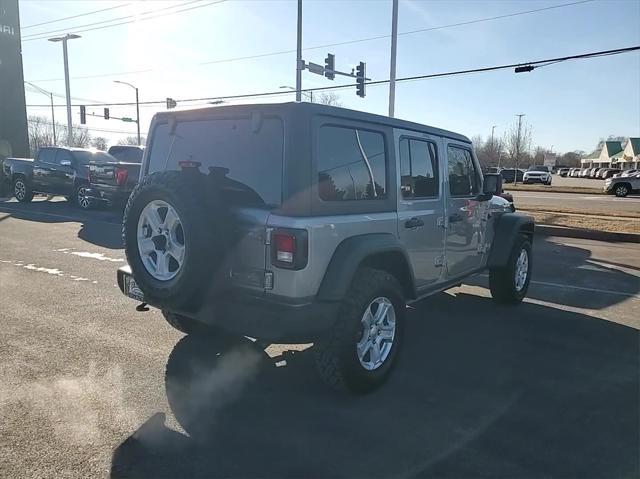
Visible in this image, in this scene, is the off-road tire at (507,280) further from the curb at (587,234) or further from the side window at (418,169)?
the curb at (587,234)

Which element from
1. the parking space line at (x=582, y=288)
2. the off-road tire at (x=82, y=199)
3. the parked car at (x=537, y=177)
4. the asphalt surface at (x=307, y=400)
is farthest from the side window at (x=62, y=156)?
the parked car at (x=537, y=177)

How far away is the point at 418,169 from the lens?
4379mm

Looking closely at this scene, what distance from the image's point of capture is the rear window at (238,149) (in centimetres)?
335

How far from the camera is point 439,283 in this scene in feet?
15.7

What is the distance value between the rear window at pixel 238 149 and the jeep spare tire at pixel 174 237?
0.28m

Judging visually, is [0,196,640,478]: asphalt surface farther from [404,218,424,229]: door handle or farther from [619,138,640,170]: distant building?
[619,138,640,170]: distant building

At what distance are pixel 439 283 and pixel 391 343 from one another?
44.7 inches

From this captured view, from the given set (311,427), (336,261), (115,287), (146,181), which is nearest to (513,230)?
(336,261)

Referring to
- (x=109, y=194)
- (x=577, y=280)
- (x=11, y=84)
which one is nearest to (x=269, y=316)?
(x=577, y=280)

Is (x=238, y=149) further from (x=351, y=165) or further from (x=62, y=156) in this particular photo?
(x=62, y=156)

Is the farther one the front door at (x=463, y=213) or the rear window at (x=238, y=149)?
the front door at (x=463, y=213)

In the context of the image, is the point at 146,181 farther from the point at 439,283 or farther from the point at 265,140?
the point at 439,283

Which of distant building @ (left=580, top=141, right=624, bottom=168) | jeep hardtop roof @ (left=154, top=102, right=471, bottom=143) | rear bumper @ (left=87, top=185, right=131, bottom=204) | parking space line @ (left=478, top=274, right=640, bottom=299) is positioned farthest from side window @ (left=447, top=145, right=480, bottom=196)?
distant building @ (left=580, top=141, right=624, bottom=168)

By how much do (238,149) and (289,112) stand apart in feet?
1.64
